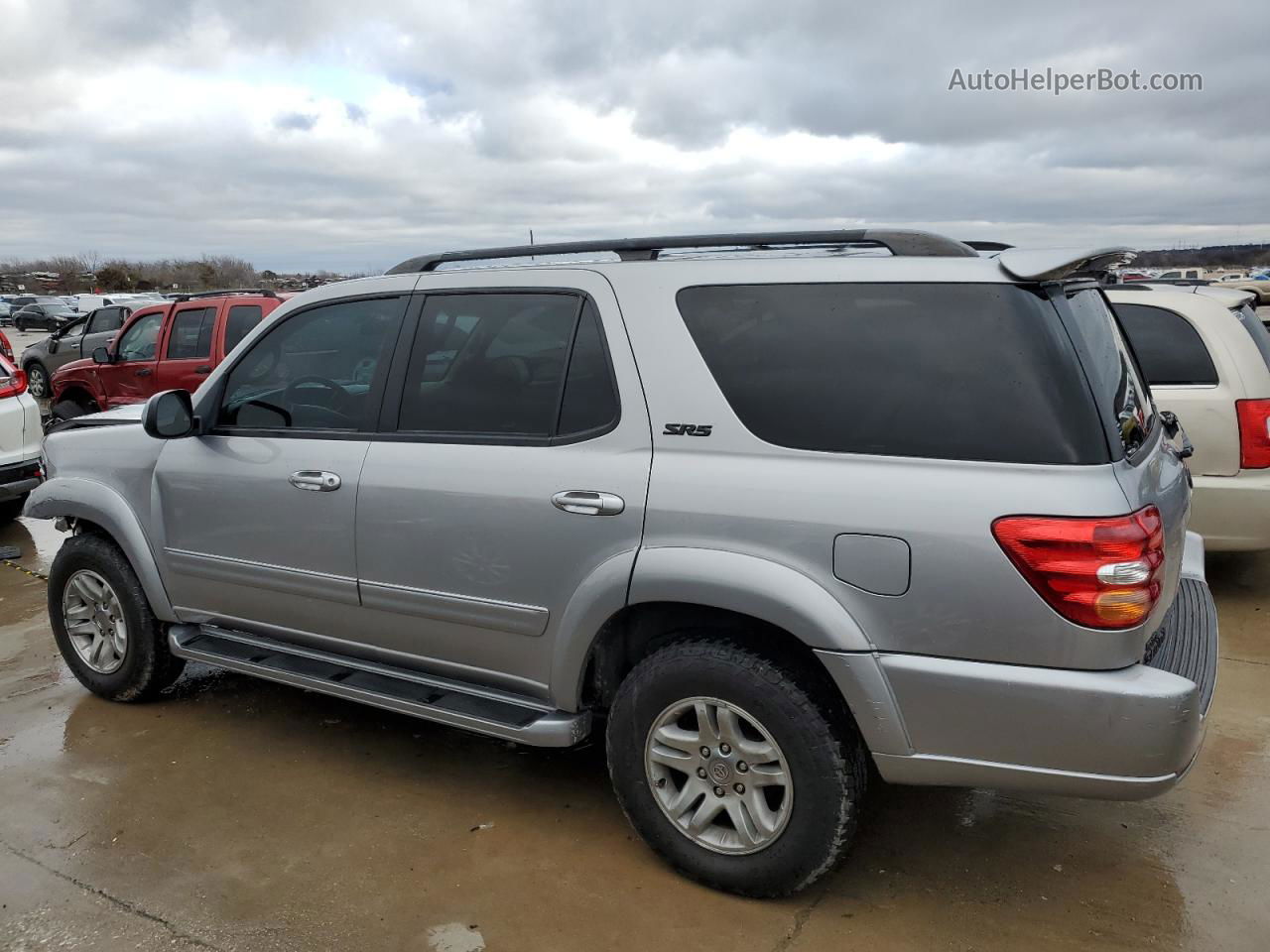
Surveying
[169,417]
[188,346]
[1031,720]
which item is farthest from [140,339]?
[1031,720]

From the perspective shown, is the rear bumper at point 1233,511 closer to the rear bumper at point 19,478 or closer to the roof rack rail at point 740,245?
the roof rack rail at point 740,245

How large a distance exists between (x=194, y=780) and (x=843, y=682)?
2603 millimetres

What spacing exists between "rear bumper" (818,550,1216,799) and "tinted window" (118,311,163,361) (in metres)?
10.00

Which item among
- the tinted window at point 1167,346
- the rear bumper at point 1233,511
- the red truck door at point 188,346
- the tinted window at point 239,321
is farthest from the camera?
the red truck door at point 188,346

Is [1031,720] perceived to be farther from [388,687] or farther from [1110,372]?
[388,687]

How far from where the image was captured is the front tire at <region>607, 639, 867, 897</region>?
2740 mm

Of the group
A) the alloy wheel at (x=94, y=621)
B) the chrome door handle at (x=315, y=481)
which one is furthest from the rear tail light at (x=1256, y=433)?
the alloy wheel at (x=94, y=621)

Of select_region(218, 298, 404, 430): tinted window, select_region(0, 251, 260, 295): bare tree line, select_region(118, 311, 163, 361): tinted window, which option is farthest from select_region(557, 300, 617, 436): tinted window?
select_region(0, 251, 260, 295): bare tree line

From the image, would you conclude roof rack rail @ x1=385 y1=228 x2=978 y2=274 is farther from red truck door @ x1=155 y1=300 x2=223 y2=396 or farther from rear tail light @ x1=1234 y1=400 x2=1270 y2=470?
red truck door @ x1=155 y1=300 x2=223 y2=396

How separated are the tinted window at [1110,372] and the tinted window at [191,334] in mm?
8882

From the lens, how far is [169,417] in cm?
393

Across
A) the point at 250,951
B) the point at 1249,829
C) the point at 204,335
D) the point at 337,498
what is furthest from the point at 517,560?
the point at 204,335

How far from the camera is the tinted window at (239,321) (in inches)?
384

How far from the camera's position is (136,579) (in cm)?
438
